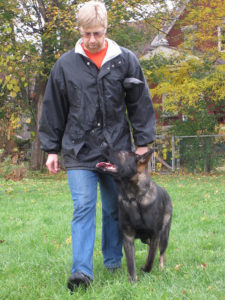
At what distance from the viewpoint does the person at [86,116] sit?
12.9ft

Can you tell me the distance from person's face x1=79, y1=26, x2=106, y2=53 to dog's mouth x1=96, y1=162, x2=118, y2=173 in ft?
3.50

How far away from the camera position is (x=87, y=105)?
A: 401cm

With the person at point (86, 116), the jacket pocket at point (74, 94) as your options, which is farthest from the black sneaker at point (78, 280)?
the jacket pocket at point (74, 94)

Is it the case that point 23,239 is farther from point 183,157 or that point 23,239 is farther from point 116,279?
point 183,157

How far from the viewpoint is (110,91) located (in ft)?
13.3

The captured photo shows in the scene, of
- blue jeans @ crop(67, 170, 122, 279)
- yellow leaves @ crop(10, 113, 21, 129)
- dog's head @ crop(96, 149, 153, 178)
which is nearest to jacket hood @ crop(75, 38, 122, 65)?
dog's head @ crop(96, 149, 153, 178)

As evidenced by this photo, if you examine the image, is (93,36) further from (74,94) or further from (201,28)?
(201,28)

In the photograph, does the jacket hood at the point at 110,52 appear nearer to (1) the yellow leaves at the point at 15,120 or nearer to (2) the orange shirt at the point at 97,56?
(2) the orange shirt at the point at 97,56

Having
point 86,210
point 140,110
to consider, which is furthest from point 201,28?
point 86,210

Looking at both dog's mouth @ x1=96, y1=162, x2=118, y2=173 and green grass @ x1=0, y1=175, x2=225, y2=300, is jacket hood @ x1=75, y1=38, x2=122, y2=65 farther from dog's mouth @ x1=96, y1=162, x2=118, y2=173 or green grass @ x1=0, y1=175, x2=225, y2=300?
green grass @ x1=0, y1=175, x2=225, y2=300

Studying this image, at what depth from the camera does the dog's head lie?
391 cm

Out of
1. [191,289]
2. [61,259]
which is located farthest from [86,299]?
[61,259]

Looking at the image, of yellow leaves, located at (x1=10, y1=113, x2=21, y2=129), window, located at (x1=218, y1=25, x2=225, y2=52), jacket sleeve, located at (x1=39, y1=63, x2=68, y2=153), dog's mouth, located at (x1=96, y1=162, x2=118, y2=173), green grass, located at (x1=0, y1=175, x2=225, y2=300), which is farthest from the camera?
window, located at (x1=218, y1=25, x2=225, y2=52)

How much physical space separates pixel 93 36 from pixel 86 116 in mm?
721
